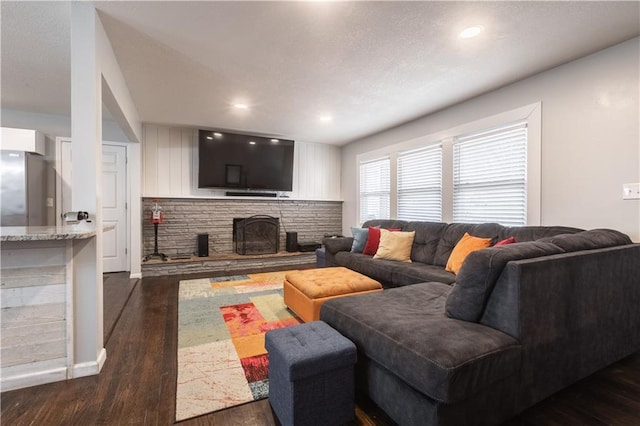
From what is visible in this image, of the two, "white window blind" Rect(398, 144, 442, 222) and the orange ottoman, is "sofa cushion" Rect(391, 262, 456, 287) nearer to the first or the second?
the orange ottoman

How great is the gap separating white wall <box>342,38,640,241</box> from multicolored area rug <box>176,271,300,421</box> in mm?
2801

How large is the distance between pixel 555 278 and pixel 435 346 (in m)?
0.80

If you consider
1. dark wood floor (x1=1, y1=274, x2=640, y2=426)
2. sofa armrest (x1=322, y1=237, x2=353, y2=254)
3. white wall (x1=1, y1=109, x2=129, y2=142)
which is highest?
white wall (x1=1, y1=109, x2=129, y2=142)

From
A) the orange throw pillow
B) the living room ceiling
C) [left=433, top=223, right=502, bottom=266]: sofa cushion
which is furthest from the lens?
[left=433, top=223, right=502, bottom=266]: sofa cushion

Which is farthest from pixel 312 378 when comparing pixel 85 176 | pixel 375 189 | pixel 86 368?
pixel 375 189

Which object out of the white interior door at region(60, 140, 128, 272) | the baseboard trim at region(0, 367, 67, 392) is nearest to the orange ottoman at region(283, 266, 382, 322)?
the baseboard trim at region(0, 367, 67, 392)

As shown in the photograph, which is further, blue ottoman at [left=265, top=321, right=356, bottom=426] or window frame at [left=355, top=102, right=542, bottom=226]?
window frame at [left=355, top=102, right=542, bottom=226]

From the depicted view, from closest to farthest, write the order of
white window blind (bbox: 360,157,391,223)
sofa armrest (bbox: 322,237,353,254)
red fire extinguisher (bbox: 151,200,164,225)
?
sofa armrest (bbox: 322,237,353,254) < red fire extinguisher (bbox: 151,200,164,225) < white window blind (bbox: 360,157,391,223)

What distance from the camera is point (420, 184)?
4320mm

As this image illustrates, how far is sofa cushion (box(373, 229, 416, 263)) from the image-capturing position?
3605 mm

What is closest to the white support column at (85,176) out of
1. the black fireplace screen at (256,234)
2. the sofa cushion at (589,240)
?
the sofa cushion at (589,240)

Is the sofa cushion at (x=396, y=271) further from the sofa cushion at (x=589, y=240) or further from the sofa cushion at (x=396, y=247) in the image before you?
the sofa cushion at (x=589, y=240)

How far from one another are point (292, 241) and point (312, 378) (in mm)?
4264

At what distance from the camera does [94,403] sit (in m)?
1.62
